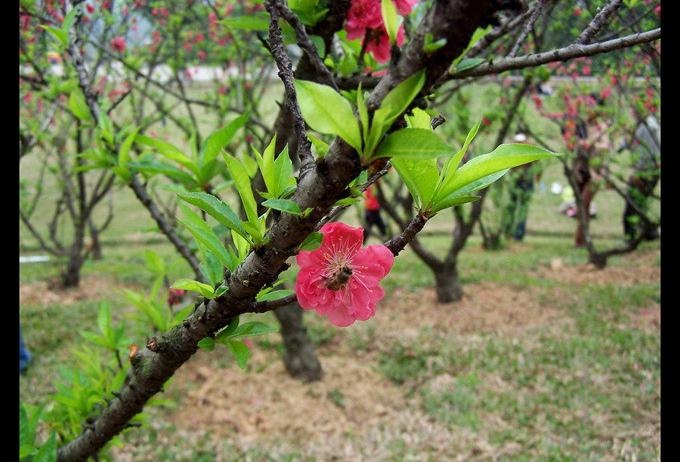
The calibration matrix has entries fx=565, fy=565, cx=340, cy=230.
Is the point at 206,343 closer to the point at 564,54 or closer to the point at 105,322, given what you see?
the point at 564,54

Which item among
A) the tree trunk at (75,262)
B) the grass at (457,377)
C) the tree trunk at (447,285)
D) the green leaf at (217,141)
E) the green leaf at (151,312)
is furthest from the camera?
the tree trunk at (75,262)

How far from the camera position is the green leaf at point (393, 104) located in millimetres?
582

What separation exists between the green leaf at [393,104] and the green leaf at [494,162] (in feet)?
0.76

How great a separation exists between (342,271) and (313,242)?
91 millimetres

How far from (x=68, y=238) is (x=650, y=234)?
8705mm

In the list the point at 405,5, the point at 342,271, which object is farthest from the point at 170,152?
the point at 342,271

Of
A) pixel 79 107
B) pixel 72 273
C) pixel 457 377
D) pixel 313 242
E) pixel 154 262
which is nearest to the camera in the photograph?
pixel 313 242

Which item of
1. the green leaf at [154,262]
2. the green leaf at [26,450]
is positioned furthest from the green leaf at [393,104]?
the green leaf at [154,262]

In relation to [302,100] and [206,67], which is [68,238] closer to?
[206,67]

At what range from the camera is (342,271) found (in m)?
0.86

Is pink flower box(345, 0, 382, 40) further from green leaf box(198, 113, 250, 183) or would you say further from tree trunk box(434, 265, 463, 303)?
tree trunk box(434, 265, 463, 303)

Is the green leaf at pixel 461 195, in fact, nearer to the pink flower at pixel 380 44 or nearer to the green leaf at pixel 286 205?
the green leaf at pixel 286 205

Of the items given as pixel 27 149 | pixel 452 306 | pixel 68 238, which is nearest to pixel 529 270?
pixel 452 306
